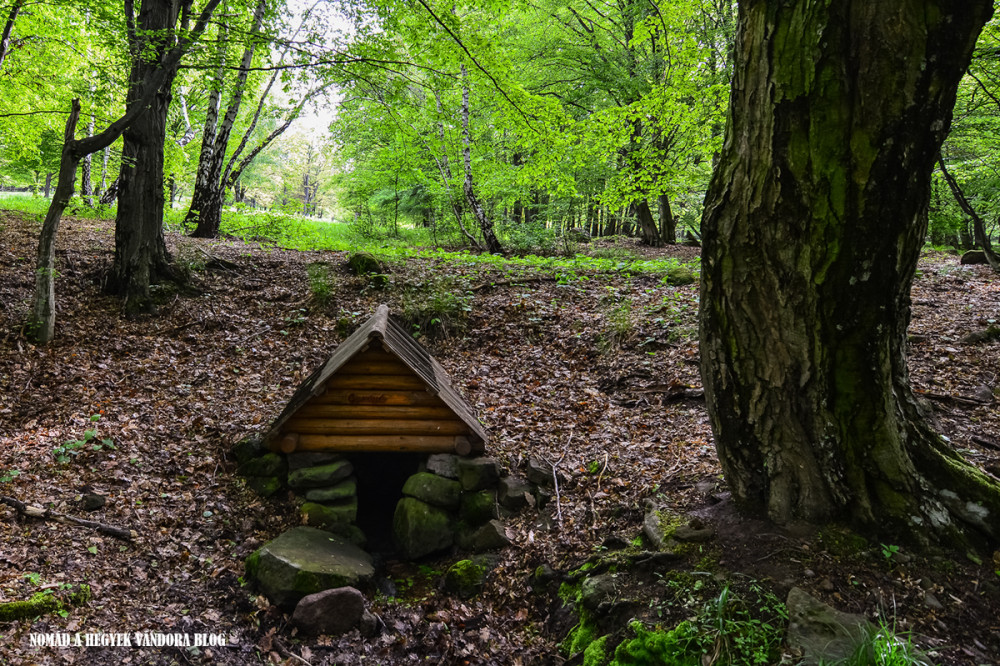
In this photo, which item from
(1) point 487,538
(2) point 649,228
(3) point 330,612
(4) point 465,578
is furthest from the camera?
(2) point 649,228

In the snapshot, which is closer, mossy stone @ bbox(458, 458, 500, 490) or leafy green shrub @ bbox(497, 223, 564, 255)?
mossy stone @ bbox(458, 458, 500, 490)

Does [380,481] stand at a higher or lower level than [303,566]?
lower

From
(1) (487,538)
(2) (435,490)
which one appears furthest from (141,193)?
(1) (487,538)

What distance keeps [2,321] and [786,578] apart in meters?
8.95

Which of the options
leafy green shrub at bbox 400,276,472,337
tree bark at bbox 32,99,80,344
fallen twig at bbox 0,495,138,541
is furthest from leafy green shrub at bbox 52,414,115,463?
leafy green shrub at bbox 400,276,472,337

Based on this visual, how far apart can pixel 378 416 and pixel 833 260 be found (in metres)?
4.15

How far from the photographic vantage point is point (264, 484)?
5.00 m

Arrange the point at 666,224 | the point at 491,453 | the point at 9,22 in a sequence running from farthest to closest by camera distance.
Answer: the point at 666,224 < the point at 9,22 < the point at 491,453

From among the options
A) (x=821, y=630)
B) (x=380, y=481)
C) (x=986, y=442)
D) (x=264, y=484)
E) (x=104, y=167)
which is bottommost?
(x=380, y=481)

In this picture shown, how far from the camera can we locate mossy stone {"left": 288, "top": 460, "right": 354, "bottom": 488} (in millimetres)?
4988

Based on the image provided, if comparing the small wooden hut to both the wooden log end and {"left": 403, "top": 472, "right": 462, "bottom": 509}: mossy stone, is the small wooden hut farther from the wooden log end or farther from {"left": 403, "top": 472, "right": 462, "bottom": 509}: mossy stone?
{"left": 403, "top": 472, "right": 462, "bottom": 509}: mossy stone

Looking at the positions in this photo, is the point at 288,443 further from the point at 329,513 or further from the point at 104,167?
the point at 104,167

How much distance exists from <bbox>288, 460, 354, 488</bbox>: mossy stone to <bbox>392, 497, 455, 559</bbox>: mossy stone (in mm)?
807

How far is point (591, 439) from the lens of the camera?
5.62 metres
